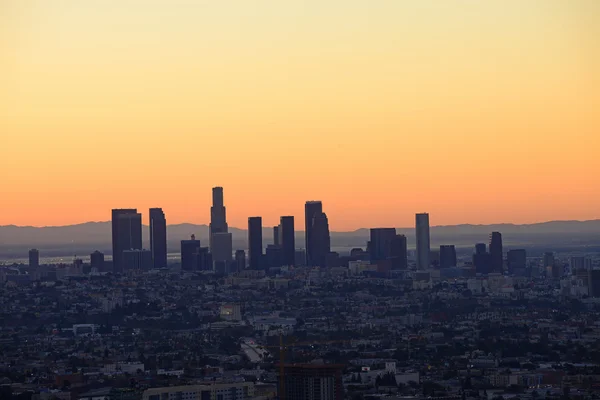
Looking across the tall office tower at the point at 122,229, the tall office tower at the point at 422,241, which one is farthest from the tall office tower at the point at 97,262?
the tall office tower at the point at 422,241

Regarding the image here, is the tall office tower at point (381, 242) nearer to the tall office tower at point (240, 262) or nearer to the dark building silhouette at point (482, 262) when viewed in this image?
the dark building silhouette at point (482, 262)

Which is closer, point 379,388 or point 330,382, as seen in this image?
point 330,382

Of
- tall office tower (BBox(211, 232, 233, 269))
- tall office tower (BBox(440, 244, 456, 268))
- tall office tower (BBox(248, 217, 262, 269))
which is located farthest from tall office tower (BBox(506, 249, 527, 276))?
tall office tower (BBox(211, 232, 233, 269))

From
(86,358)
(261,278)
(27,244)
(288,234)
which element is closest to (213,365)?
(86,358)

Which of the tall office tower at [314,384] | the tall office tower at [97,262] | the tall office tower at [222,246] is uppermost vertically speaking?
the tall office tower at [222,246]

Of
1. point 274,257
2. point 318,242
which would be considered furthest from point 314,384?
point 318,242

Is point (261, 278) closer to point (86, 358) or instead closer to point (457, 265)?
point (457, 265)
